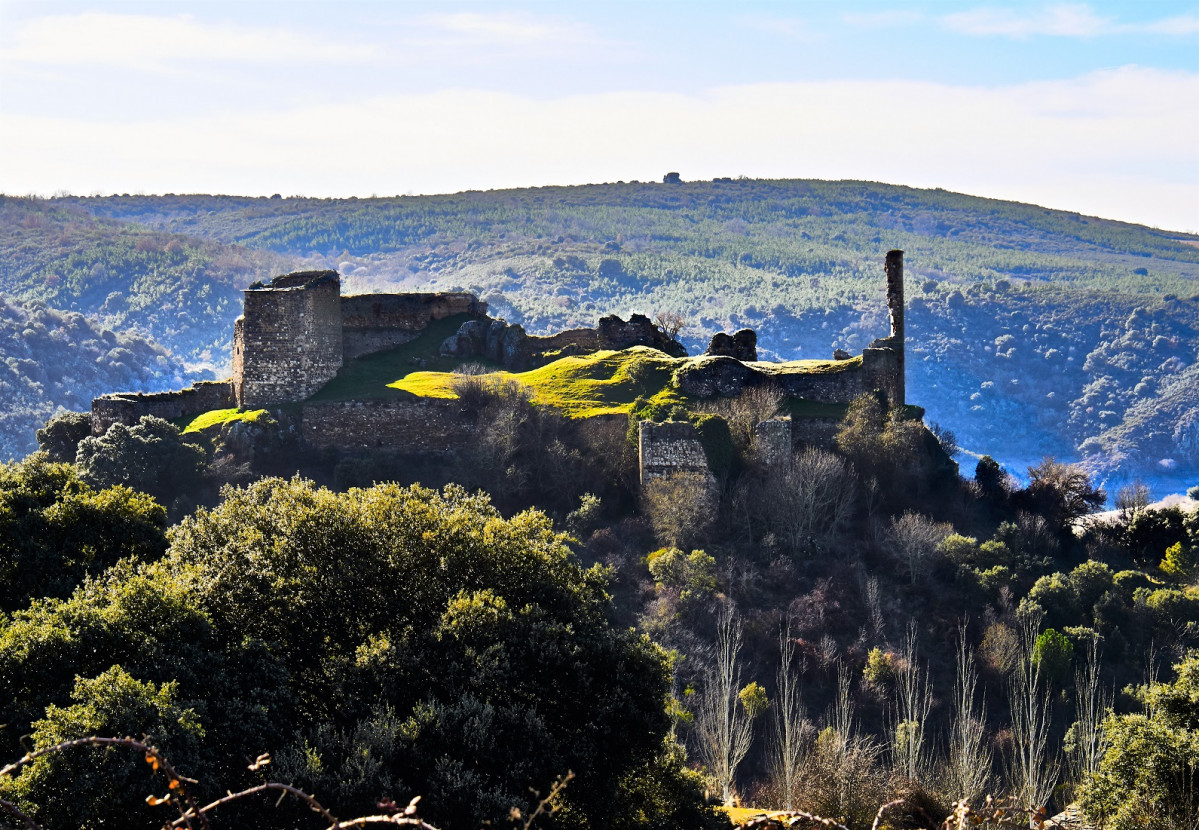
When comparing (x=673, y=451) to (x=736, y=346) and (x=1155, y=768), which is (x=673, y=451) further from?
(x=1155, y=768)

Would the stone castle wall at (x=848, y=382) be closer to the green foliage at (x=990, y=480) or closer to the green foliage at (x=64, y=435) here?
the green foliage at (x=990, y=480)

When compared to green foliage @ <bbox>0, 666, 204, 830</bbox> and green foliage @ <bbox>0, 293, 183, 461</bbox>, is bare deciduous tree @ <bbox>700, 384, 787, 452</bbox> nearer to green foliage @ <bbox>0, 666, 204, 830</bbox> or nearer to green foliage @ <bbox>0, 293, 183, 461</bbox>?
green foliage @ <bbox>0, 666, 204, 830</bbox>

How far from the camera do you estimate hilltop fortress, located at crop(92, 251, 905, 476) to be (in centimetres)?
4156

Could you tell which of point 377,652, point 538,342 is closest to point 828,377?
point 538,342

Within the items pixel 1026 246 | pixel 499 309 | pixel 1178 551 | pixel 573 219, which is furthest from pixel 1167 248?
pixel 1178 551

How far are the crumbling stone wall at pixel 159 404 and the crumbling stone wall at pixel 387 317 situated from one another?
4.35 metres

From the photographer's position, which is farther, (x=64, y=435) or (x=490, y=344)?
(x=490, y=344)

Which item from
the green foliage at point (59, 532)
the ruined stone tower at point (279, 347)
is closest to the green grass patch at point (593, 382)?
the ruined stone tower at point (279, 347)

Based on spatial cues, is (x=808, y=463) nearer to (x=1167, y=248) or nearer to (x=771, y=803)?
(x=771, y=803)

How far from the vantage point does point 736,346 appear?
47.2 metres

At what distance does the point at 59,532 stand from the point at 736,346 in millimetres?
27887

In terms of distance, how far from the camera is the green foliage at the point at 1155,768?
23.6 meters

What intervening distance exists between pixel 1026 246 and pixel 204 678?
619 feet

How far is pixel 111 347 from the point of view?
395ft
